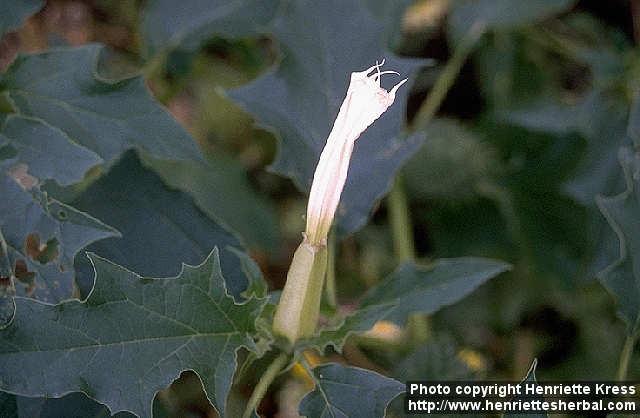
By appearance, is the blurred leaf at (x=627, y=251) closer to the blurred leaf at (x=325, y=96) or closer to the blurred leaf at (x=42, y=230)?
the blurred leaf at (x=325, y=96)

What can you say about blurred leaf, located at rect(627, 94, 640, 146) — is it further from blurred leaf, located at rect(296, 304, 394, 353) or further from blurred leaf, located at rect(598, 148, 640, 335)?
blurred leaf, located at rect(296, 304, 394, 353)

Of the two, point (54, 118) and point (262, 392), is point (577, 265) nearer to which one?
point (262, 392)

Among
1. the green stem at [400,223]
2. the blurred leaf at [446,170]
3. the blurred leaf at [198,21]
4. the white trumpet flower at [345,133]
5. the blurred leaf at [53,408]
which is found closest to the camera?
the white trumpet flower at [345,133]

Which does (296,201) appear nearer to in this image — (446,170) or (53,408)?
(446,170)

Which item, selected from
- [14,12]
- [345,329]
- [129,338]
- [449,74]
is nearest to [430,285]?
[345,329]

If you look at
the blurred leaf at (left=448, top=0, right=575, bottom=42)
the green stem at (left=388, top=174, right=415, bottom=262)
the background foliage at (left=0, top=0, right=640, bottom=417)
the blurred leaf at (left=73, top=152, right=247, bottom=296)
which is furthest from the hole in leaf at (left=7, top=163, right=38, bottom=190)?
the blurred leaf at (left=448, top=0, right=575, bottom=42)

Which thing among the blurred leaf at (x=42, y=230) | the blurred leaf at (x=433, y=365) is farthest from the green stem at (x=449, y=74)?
the blurred leaf at (x=42, y=230)
